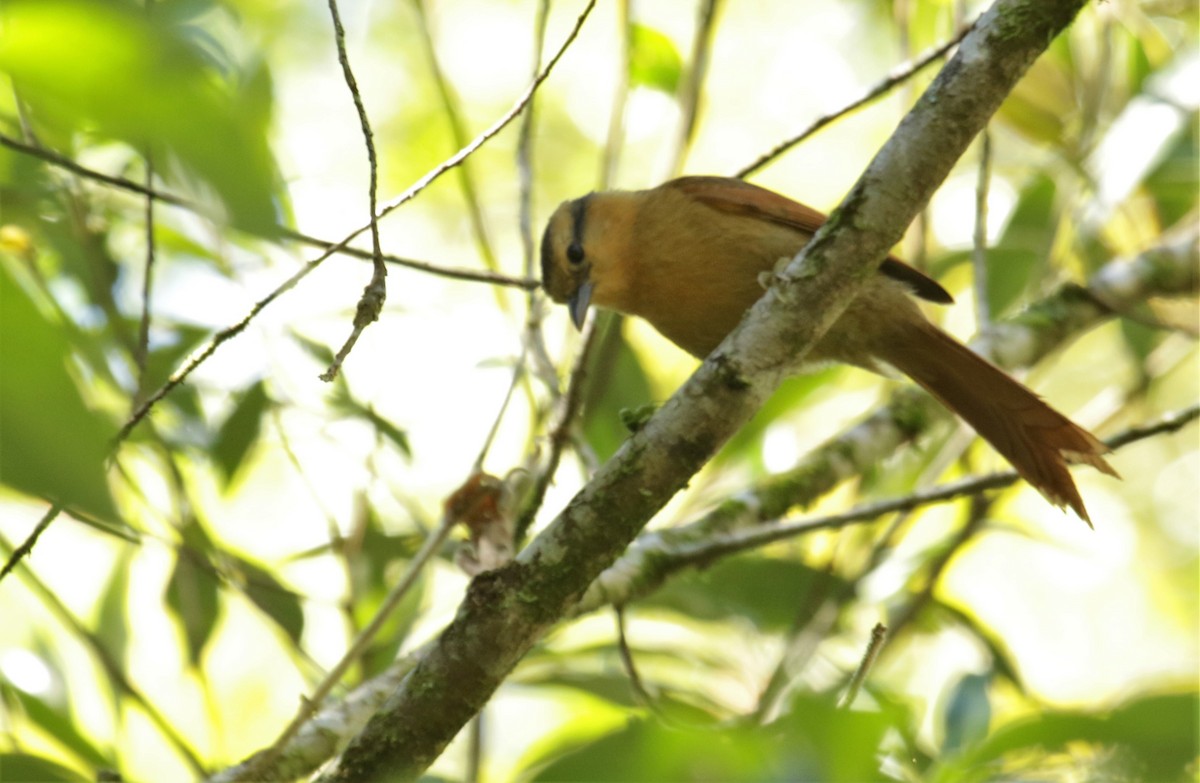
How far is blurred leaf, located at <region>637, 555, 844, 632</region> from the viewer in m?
3.99

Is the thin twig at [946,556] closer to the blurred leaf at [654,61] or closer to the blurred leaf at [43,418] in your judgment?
the blurred leaf at [654,61]

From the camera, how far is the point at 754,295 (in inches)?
146

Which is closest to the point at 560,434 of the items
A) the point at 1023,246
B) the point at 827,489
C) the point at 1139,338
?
the point at 827,489

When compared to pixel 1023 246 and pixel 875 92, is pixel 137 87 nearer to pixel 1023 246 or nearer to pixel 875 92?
pixel 875 92

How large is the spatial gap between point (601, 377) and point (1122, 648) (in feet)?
19.1

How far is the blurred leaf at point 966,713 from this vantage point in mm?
2896

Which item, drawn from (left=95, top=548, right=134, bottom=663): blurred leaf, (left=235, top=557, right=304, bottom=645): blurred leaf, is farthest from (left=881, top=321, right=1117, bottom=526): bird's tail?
(left=95, top=548, right=134, bottom=663): blurred leaf

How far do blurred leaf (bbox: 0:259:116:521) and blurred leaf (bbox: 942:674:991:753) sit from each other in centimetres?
216

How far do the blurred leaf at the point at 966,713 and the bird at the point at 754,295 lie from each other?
0.54 metres

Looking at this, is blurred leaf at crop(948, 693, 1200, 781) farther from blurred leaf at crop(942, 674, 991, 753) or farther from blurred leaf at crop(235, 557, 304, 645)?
blurred leaf at crop(235, 557, 304, 645)

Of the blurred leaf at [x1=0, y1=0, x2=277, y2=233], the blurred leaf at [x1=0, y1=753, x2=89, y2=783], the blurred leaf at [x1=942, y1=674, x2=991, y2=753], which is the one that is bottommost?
the blurred leaf at [x1=0, y1=0, x2=277, y2=233]

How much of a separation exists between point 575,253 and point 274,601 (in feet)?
4.72

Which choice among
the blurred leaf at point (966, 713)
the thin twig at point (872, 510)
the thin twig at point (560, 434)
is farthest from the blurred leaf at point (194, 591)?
the blurred leaf at point (966, 713)

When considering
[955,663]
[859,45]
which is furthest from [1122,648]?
[859,45]
